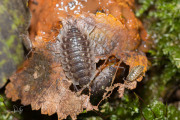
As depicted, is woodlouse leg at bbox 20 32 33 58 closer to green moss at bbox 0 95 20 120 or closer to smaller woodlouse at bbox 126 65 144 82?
green moss at bbox 0 95 20 120

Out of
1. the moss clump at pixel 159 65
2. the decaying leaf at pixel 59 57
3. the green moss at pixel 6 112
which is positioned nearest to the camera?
the decaying leaf at pixel 59 57

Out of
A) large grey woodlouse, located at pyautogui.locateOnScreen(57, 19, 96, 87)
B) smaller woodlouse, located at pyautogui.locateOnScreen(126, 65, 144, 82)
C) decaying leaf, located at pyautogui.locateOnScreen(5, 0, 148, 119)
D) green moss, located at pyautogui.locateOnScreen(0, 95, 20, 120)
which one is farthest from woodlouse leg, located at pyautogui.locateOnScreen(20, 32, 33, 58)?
smaller woodlouse, located at pyautogui.locateOnScreen(126, 65, 144, 82)

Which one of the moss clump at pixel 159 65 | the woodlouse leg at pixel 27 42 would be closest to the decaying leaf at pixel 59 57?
the woodlouse leg at pixel 27 42

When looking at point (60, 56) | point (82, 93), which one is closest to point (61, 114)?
point (82, 93)

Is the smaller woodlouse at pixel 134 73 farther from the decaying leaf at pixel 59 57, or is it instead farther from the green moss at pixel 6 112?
the green moss at pixel 6 112

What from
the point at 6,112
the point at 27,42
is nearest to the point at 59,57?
the point at 27,42

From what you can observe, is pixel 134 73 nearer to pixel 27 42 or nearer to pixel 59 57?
pixel 59 57

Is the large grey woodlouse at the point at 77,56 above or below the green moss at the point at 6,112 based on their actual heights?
above
